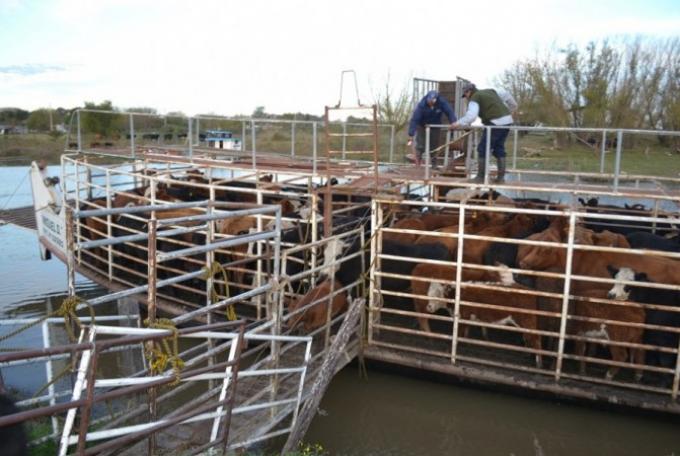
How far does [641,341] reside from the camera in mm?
6957

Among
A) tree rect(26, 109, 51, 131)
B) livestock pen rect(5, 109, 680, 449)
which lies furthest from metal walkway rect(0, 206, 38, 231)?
tree rect(26, 109, 51, 131)

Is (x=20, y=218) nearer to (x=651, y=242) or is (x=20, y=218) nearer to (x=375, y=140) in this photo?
(x=375, y=140)

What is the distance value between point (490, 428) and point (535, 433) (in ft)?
1.64

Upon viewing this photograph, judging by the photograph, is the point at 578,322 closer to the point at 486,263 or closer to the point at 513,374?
the point at 513,374

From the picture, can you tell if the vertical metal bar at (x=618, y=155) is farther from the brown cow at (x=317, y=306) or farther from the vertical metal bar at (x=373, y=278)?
the brown cow at (x=317, y=306)

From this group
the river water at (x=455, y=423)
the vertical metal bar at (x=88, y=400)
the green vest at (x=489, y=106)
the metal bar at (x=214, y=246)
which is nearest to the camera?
the vertical metal bar at (x=88, y=400)

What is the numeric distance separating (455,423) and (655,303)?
2.73 m

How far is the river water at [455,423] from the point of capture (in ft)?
22.0

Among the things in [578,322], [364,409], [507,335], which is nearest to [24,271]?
[364,409]

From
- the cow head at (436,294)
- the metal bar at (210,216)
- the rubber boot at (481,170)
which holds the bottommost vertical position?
the cow head at (436,294)

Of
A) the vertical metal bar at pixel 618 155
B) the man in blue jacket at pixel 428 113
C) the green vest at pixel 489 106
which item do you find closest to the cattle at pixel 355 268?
the green vest at pixel 489 106

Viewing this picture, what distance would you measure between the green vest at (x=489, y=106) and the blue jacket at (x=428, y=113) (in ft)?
2.95

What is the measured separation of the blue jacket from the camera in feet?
32.4

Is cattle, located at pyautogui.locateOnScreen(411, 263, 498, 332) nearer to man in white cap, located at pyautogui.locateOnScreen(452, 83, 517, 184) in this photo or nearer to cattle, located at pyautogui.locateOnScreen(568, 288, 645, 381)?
cattle, located at pyautogui.locateOnScreen(568, 288, 645, 381)
